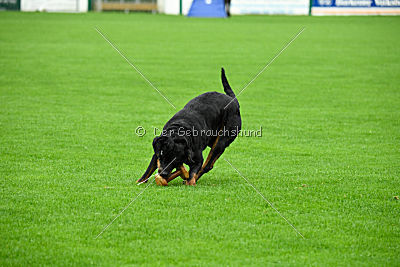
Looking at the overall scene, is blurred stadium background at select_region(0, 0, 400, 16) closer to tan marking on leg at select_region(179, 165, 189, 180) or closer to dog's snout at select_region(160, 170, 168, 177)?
tan marking on leg at select_region(179, 165, 189, 180)

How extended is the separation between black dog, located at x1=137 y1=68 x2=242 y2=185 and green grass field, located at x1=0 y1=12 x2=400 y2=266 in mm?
295

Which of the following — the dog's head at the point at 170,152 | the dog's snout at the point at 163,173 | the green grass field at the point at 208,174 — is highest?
the dog's head at the point at 170,152

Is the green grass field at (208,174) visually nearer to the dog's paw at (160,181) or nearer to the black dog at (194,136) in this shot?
Result: the dog's paw at (160,181)

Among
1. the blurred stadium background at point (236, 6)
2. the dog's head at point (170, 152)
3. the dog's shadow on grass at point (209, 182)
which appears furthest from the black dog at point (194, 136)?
the blurred stadium background at point (236, 6)

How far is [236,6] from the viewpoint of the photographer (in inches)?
1725

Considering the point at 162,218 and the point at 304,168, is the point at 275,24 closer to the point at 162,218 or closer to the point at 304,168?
the point at 304,168

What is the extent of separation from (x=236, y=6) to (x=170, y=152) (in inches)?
1502

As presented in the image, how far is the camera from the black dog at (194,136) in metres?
6.97

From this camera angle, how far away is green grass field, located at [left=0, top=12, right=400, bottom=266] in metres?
5.64

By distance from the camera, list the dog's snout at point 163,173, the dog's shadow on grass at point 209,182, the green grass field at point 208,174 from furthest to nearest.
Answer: the dog's shadow on grass at point 209,182, the dog's snout at point 163,173, the green grass field at point 208,174

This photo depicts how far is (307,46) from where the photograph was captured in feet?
85.6

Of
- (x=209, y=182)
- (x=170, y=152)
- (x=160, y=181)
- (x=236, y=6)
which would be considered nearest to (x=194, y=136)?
(x=170, y=152)

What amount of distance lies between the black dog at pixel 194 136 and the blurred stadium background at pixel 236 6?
34382mm

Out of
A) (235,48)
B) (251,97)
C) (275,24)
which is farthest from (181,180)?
(275,24)
